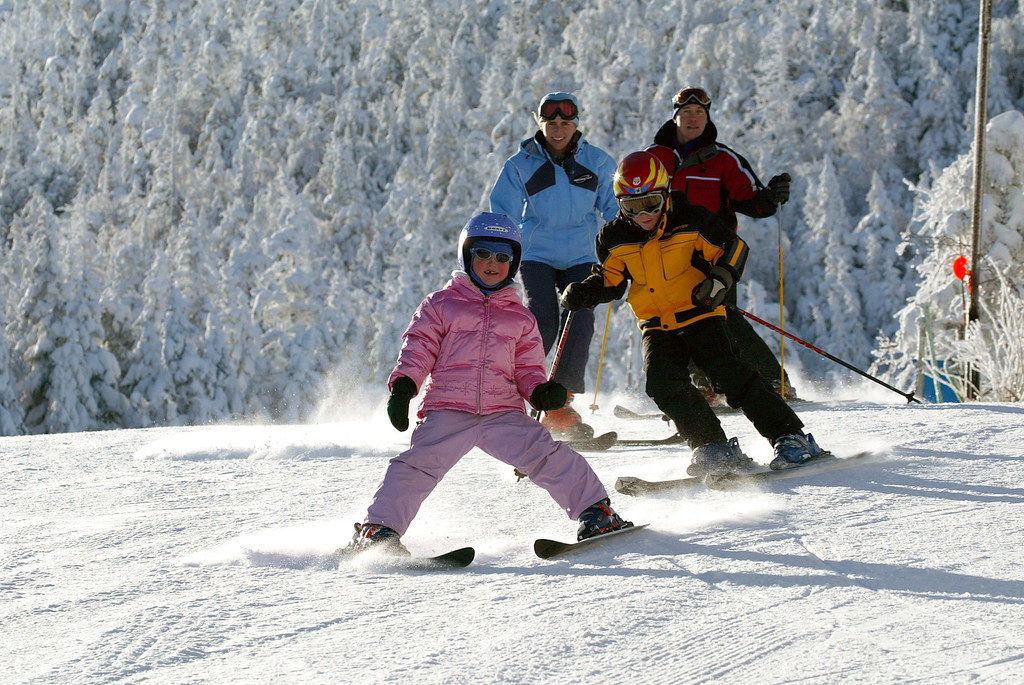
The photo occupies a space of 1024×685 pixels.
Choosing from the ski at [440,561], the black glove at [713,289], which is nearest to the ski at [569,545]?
the ski at [440,561]

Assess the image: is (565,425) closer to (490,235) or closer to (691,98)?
(691,98)

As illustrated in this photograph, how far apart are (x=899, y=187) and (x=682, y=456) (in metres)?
37.1

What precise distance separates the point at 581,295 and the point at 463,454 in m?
1.06

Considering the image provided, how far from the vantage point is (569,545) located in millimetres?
2547

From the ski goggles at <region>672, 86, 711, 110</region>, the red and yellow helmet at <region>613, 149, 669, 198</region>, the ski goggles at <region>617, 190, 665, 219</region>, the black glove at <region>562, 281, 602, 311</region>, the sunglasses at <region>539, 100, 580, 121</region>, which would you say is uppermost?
the ski goggles at <region>672, 86, 711, 110</region>

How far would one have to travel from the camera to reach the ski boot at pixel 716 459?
345cm

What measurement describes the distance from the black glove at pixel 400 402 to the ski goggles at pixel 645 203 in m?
1.31

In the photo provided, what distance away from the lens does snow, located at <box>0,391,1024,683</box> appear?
1.72 m

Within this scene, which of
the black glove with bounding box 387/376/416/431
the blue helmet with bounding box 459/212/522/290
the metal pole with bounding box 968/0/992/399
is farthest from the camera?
the metal pole with bounding box 968/0/992/399

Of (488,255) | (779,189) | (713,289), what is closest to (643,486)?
(713,289)

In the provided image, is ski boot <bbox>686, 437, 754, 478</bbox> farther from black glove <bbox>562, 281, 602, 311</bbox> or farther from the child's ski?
the child's ski

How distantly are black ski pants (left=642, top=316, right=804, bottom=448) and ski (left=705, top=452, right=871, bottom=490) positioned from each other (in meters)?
0.16

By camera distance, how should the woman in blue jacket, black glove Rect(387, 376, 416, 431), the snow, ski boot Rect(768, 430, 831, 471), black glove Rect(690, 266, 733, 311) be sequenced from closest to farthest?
the snow
black glove Rect(387, 376, 416, 431)
ski boot Rect(768, 430, 831, 471)
black glove Rect(690, 266, 733, 311)
the woman in blue jacket

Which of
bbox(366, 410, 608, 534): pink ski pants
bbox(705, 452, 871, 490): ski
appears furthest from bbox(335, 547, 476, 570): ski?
bbox(705, 452, 871, 490): ski
